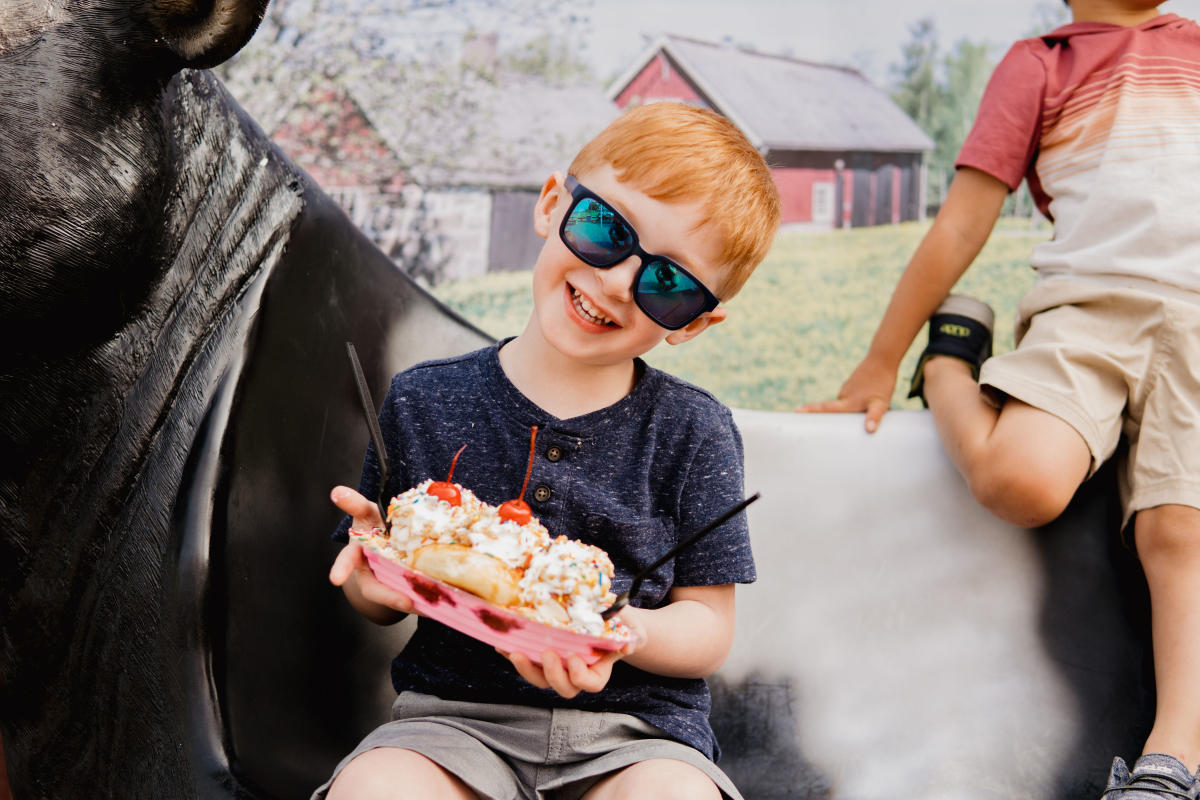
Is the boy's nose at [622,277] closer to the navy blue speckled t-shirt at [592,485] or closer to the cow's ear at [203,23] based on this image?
the navy blue speckled t-shirt at [592,485]

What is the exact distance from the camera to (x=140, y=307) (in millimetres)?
1080

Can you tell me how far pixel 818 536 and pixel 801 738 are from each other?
26 centimetres

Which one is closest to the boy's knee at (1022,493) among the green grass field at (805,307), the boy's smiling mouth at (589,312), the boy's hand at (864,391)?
the boy's hand at (864,391)

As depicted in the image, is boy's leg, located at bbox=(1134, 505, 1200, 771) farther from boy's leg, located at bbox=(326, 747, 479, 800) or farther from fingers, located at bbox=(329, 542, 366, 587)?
fingers, located at bbox=(329, 542, 366, 587)

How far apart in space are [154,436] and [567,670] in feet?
1.67

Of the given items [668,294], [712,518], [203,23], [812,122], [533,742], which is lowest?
[812,122]

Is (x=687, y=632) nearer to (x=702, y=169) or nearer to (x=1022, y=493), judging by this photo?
(x=702, y=169)

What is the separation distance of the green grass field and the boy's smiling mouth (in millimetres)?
2198

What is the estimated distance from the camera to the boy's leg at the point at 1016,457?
133 centimetres

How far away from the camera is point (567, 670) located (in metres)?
0.82

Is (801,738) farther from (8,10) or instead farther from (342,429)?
(8,10)

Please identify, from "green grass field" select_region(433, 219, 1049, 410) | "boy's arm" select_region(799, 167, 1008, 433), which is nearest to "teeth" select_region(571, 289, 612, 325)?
"boy's arm" select_region(799, 167, 1008, 433)

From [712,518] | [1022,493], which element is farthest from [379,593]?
[1022,493]

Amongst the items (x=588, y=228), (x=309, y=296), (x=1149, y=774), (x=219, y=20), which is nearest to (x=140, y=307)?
(x=309, y=296)
